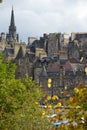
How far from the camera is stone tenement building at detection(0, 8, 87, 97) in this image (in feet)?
305

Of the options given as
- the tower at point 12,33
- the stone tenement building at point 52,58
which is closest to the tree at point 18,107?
the stone tenement building at point 52,58

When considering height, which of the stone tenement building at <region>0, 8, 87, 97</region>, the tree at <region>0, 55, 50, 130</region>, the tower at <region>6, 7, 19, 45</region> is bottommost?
the stone tenement building at <region>0, 8, 87, 97</region>

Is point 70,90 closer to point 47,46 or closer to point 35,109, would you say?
point 47,46

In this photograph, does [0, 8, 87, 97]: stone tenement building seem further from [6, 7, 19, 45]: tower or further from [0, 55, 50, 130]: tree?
[0, 55, 50, 130]: tree

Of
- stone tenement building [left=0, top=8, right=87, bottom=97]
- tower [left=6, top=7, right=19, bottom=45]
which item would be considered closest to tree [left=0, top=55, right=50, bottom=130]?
stone tenement building [left=0, top=8, right=87, bottom=97]

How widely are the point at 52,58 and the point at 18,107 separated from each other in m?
70.4

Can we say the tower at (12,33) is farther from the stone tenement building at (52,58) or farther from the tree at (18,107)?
the tree at (18,107)

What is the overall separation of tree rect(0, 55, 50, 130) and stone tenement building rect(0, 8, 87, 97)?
149ft

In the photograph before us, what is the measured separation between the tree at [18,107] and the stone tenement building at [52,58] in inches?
1788

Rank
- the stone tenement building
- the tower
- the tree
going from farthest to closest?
the tower → the stone tenement building → the tree

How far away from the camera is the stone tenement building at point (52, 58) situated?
9288cm

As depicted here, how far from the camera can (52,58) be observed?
341 ft

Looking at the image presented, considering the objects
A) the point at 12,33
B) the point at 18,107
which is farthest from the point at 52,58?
the point at 18,107

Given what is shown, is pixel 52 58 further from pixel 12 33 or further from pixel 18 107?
pixel 18 107
